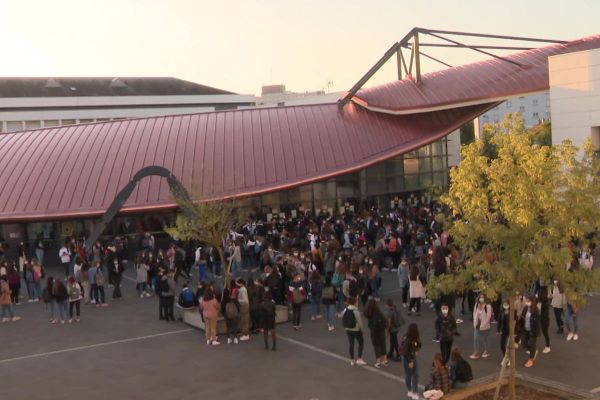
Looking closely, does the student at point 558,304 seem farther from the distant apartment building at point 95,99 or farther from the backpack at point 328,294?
the distant apartment building at point 95,99

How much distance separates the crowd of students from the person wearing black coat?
0.06 ft

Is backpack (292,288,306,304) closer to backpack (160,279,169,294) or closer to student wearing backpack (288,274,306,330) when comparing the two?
student wearing backpack (288,274,306,330)

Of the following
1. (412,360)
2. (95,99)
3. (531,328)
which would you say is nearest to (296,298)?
(412,360)

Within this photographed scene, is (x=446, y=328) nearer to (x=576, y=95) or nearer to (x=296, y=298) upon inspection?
(x=296, y=298)

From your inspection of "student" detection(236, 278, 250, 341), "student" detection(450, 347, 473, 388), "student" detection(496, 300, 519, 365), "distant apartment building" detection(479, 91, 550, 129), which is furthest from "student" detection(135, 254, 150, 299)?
"distant apartment building" detection(479, 91, 550, 129)

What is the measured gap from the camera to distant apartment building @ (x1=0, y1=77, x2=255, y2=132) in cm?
8781

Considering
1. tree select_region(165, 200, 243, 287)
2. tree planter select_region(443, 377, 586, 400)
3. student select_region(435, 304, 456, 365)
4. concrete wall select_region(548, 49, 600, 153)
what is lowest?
tree planter select_region(443, 377, 586, 400)

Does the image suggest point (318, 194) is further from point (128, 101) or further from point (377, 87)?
point (128, 101)

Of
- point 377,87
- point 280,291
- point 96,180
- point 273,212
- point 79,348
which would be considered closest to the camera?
point 79,348

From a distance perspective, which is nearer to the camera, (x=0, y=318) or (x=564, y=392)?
(x=564, y=392)

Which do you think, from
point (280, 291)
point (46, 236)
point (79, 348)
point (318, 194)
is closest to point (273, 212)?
point (318, 194)

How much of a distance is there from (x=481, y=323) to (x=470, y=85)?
69.1ft

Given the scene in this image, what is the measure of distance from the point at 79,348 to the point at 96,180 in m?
15.3

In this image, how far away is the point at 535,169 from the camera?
10.6 meters
